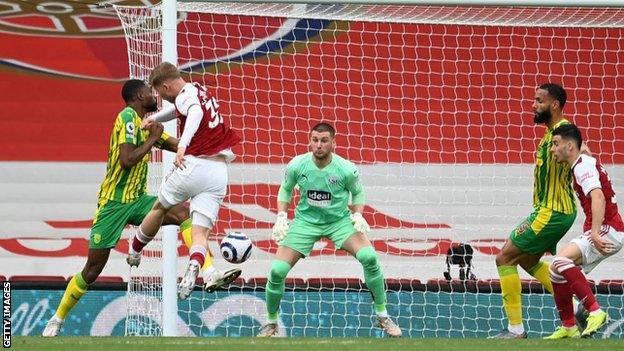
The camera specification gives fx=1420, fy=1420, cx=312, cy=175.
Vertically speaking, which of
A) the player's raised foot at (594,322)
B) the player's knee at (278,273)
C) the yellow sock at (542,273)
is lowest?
the player's raised foot at (594,322)

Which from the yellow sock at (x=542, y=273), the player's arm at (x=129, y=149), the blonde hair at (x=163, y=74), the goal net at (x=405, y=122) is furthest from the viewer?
the goal net at (x=405, y=122)

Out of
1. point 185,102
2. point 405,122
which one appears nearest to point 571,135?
point 185,102

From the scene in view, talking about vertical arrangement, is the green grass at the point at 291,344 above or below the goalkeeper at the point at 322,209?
below

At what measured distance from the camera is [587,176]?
9.87 meters

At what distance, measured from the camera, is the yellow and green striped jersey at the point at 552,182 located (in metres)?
10.4

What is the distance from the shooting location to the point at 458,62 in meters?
13.7

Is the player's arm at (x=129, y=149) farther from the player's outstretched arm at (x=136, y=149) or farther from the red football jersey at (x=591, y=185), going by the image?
the red football jersey at (x=591, y=185)

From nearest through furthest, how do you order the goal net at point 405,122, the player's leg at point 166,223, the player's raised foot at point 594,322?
the player's raised foot at point 594,322 → the player's leg at point 166,223 → the goal net at point 405,122

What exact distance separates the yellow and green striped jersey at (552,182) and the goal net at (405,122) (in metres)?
2.81

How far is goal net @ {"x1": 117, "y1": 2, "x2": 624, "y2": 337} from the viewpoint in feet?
43.8

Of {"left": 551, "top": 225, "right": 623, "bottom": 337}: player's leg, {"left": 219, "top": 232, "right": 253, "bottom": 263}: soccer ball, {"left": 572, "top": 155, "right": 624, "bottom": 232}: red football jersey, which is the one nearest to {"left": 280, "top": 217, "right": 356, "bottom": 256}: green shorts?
{"left": 219, "top": 232, "right": 253, "bottom": 263}: soccer ball

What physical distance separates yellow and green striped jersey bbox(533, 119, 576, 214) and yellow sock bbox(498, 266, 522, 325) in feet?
1.75

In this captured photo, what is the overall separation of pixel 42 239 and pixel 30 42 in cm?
192

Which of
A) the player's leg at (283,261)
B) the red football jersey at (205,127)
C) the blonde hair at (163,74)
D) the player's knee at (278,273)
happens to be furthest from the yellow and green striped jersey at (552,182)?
the blonde hair at (163,74)
